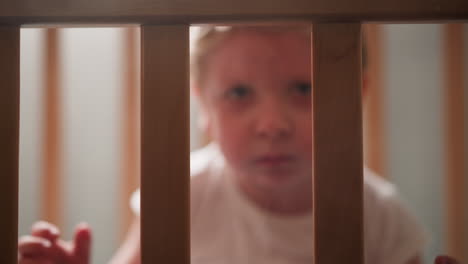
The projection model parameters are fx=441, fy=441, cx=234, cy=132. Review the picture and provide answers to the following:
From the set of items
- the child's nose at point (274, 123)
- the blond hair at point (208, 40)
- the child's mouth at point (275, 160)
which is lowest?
the child's mouth at point (275, 160)

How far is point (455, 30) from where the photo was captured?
1.08 m

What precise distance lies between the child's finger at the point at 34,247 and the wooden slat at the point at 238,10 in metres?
0.33

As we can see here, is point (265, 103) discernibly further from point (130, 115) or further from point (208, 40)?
point (130, 115)

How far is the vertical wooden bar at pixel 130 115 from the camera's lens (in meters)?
1.08

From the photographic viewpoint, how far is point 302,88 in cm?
74

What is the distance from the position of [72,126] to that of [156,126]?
91cm

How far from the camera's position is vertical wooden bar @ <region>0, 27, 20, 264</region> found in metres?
0.34

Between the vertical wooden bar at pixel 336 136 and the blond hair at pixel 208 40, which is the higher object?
the blond hair at pixel 208 40

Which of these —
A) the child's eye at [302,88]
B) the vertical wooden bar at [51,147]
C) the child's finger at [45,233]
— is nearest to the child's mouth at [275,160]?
the child's eye at [302,88]

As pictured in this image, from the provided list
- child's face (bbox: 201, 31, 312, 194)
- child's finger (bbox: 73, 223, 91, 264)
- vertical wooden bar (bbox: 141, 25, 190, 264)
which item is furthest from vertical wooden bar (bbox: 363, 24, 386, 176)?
vertical wooden bar (bbox: 141, 25, 190, 264)

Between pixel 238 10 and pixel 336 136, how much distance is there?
118mm

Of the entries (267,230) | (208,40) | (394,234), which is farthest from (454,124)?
(208,40)

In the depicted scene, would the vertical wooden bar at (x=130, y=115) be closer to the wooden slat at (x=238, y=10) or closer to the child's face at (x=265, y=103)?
the child's face at (x=265, y=103)

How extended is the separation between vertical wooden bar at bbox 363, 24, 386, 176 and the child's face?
1.26 feet
